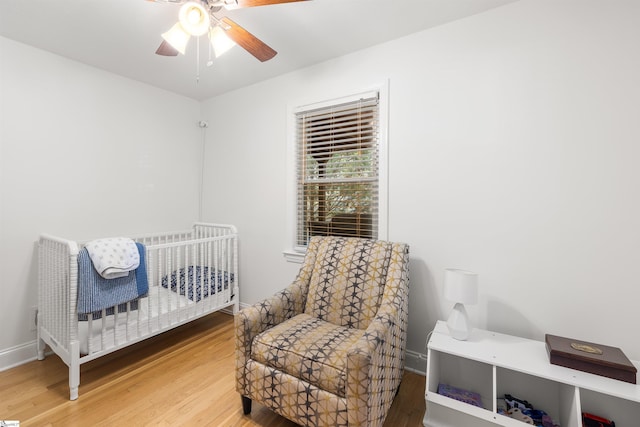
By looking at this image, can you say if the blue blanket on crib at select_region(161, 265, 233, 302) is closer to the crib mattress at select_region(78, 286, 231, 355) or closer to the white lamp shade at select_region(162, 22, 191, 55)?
the crib mattress at select_region(78, 286, 231, 355)

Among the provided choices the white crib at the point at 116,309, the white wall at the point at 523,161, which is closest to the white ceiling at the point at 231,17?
the white wall at the point at 523,161

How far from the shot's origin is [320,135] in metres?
2.51

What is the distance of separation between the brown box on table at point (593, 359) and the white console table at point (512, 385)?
0.09 ft

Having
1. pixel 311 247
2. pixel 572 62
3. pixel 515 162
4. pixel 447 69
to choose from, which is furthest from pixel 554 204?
pixel 311 247

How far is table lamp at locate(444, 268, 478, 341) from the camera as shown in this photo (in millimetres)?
1562

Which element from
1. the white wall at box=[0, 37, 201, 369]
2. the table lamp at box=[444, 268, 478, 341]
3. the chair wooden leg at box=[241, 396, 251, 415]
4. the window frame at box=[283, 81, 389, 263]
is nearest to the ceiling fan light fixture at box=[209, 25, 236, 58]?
the window frame at box=[283, 81, 389, 263]

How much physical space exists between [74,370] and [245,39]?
88.6 inches

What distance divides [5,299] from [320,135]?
274 cm

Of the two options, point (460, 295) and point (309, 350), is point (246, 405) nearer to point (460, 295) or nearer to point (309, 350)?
point (309, 350)

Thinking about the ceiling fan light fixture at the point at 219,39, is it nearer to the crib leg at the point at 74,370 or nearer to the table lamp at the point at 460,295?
the table lamp at the point at 460,295

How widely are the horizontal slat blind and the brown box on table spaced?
1254mm

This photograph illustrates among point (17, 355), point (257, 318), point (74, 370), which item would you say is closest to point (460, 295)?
point (257, 318)

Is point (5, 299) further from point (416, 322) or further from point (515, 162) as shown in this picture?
point (515, 162)

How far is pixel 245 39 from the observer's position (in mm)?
1607
